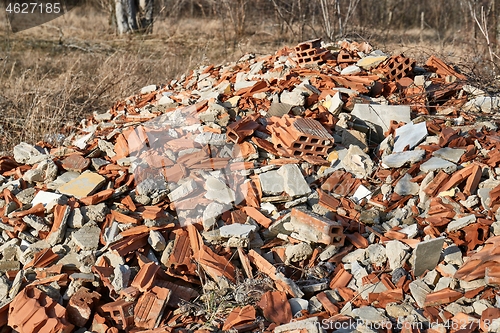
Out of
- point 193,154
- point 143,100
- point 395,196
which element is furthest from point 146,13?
point 395,196

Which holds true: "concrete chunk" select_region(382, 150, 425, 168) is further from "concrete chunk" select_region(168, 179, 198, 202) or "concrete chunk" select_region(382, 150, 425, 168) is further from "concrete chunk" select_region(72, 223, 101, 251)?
"concrete chunk" select_region(72, 223, 101, 251)

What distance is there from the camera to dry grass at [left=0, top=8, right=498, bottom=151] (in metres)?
6.72

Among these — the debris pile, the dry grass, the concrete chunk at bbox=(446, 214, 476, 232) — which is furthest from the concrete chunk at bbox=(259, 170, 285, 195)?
the dry grass

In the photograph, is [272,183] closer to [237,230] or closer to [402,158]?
[237,230]

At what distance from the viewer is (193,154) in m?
4.27

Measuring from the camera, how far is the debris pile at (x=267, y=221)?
3.13 meters

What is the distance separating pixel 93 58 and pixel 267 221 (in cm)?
868

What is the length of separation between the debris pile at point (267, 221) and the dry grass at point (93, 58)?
201 cm

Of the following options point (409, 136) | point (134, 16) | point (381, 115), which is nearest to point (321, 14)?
point (134, 16)

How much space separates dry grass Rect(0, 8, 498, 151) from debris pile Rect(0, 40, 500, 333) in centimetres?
201

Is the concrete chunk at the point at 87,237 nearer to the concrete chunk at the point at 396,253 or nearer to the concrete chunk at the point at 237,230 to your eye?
the concrete chunk at the point at 237,230

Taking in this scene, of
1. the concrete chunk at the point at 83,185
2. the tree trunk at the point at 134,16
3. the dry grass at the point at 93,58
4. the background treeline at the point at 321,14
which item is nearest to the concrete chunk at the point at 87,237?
the concrete chunk at the point at 83,185

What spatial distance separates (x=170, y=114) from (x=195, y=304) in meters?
2.59

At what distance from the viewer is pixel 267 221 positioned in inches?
147
